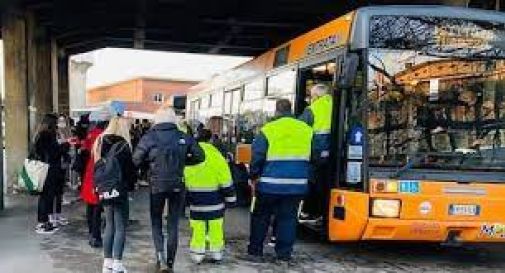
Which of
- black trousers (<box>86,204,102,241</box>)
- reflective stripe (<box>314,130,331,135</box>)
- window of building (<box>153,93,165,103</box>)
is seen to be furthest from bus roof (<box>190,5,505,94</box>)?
window of building (<box>153,93,165,103</box>)

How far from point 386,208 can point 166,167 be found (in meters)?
2.41

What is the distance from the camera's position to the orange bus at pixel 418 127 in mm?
8422

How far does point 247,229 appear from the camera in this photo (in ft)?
38.8

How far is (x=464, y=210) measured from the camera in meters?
8.52

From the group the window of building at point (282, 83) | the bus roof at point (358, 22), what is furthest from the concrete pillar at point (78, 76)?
the bus roof at point (358, 22)

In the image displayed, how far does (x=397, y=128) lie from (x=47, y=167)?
4.96m

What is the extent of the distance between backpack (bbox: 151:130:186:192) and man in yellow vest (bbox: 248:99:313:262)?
1247 mm

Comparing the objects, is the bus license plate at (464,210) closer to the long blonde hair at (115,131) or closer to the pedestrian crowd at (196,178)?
the pedestrian crowd at (196,178)

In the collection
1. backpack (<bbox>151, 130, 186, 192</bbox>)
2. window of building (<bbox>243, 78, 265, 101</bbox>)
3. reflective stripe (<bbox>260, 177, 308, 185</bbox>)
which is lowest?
reflective stripe (<bbox>260, 177, 308, 185</bbox>)

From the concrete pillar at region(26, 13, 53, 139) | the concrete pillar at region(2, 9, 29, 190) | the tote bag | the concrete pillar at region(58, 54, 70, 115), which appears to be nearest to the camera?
the tote bag

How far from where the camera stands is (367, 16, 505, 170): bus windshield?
8594mm

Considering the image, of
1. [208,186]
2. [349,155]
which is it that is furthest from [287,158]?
[208,186]

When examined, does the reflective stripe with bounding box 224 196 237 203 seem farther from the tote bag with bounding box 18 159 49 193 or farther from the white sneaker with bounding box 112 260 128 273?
the tote bag with bounding box 18 159 49 193

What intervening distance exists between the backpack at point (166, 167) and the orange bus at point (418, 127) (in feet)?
6.28
